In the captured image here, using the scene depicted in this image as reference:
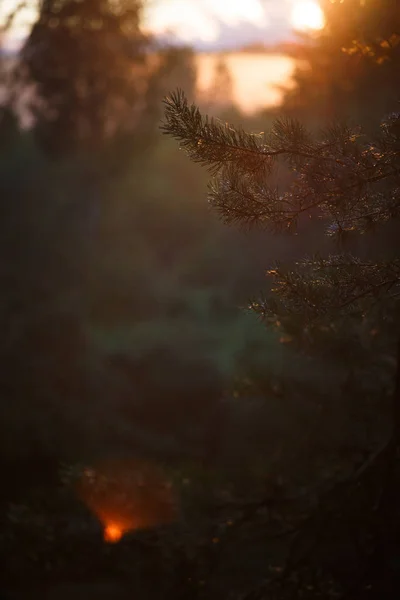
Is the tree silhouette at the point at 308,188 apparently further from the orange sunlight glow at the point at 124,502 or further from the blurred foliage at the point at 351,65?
the orange sunlight glow at the point at 124,502

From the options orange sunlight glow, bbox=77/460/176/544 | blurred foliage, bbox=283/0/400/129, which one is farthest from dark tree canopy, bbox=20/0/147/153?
orange sunlight glow, bbox=77/460/176/544

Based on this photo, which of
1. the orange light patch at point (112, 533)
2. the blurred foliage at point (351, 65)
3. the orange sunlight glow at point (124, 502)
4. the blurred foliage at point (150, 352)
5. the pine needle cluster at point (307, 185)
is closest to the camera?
the pine needle cluster at point (307, 185)

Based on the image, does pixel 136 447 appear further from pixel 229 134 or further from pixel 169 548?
pixel 229 134

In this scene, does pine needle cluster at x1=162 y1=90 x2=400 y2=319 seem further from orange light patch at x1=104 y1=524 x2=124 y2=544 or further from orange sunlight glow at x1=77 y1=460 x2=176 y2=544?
orange sunlight glow at x1=77 y1=460 x2=176 y2=544

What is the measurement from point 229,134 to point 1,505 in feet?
26.4

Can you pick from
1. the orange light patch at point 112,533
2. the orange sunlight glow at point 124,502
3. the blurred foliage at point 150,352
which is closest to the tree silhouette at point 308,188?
the blurred foliage at point 150,352

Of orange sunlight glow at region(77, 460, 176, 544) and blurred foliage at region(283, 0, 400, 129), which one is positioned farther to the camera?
orange sunlight glow at region(77, 460, 176, 544)

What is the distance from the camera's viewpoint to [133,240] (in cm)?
2888

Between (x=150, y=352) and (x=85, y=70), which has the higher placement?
(x=85, y=70)

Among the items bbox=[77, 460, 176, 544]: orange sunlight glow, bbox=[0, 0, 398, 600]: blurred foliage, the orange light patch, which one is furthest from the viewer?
bbox=[77, 460, 176, 544]: orange sunlight glow

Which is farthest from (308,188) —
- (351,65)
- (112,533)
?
(112,533)

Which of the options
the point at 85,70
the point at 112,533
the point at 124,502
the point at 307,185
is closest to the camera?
the point at 307,185

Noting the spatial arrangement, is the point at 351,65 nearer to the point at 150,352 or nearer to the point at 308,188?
the point at 308,188

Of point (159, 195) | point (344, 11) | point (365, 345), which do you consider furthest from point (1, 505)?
point (159, 195)
